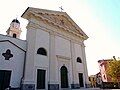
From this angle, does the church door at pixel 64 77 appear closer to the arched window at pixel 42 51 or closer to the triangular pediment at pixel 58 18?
the arched window at pixel 42 51

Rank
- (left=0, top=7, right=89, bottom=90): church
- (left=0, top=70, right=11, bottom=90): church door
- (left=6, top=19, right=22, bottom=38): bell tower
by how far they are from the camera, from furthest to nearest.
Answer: (left=6, top=19, right=22, bottom=38): bell tower, (left=0, top=7, right=89, bottom=90): church, (left=0, top=70, right=11, bottom=90): church door

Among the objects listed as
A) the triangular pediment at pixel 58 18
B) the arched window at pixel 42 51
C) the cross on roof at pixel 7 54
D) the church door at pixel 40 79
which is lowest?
the church door at pixel 40 79

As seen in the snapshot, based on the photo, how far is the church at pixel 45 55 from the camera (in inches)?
420

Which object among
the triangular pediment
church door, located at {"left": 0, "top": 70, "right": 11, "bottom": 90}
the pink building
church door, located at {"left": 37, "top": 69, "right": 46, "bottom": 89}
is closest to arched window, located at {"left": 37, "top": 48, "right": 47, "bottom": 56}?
church door, located at {"left": 37, "top": 69, "right": 46, "bottom": 89}

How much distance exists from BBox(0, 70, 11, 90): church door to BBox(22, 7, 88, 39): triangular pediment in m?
6.25

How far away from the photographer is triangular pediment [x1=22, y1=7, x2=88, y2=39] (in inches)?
527

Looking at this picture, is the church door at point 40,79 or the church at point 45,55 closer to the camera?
the church at point 45,55

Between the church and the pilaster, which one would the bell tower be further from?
the pilaster

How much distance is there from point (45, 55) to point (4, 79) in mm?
4718

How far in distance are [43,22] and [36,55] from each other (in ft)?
13.5

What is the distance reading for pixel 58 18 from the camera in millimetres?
16734

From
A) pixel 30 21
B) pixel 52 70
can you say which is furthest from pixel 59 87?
pixel 30 21

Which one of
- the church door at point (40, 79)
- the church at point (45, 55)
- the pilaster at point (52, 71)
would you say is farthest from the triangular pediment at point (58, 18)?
the church door at point (40, 79)

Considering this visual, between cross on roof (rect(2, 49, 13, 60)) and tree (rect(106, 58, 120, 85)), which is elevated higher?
cross on roof (rect(2, 49, 13, 60))
